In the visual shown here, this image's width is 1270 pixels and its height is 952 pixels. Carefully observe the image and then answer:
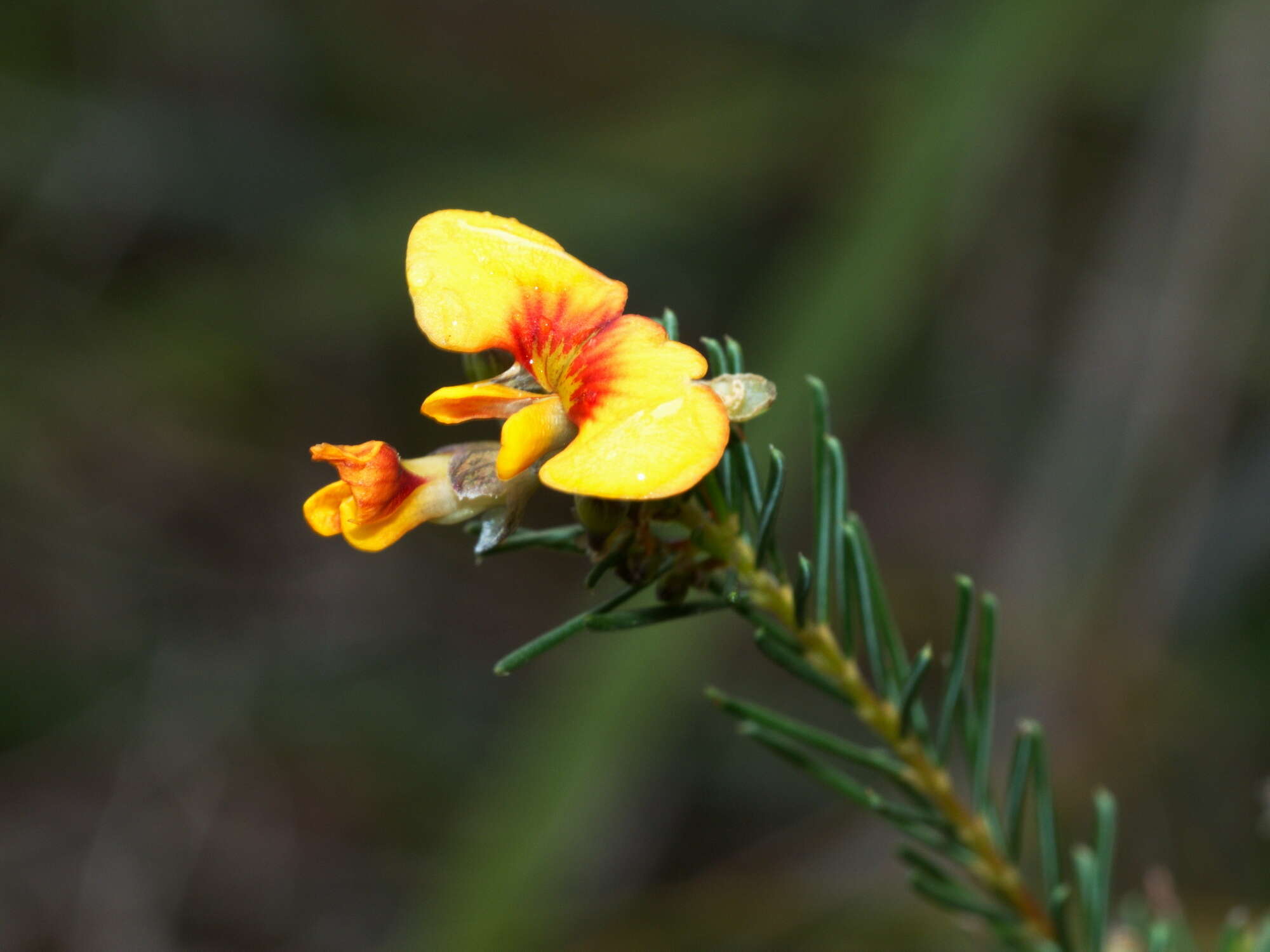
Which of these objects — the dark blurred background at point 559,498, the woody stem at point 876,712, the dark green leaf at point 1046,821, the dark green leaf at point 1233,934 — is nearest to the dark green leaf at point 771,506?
the woody stem at point 876,712

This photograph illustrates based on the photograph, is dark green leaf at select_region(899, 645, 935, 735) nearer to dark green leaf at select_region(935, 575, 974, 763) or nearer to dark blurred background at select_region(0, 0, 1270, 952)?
dark green leaf at select_region(935, 575, 974, 763)

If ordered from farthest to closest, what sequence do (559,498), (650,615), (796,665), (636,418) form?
(559,498) → (796,665) → (650,615) → (636,418)

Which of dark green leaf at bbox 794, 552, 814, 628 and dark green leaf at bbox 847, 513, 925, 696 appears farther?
dark green leaf at bbox 847, 513, 925, 696

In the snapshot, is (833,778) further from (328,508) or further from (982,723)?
(328,508)

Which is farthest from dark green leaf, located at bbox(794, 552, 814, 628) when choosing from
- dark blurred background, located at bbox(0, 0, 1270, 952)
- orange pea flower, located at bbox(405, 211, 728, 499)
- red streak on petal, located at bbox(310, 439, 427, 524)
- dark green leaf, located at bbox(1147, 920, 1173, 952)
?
dark blurred background, located at bbox(0, 0, 1270, 952)

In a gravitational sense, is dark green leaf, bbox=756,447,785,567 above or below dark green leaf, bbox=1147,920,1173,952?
above

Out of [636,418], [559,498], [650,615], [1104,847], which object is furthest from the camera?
[559,498]

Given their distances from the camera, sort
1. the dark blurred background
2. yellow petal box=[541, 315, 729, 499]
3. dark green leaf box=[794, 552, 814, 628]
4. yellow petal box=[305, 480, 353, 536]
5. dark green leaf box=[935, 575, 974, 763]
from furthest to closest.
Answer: the dark blurred background → dark green leaf box=[935, 575, 974, 763] → dark green leaf box=[794, 552, 814, 628] → yellow petal box=[305, 480, 353, 536] → yellow petal box=[541, 315, 729, 499]

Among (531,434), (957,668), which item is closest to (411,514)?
(531,434)
